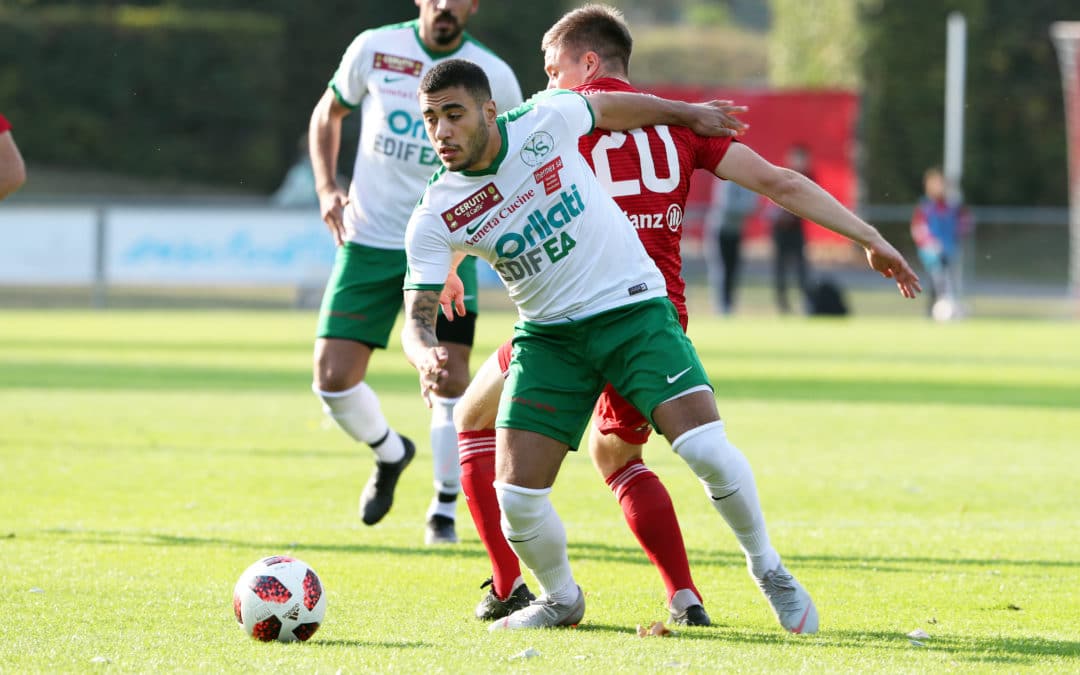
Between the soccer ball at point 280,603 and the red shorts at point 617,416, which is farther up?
the red shorts at point 617,416

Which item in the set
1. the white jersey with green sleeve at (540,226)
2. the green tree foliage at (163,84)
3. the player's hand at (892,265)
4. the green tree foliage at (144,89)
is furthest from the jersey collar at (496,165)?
the green tree foliage at (144,89)

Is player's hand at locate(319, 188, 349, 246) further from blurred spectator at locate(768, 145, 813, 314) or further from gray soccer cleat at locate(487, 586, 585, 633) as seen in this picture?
blurred spectator at locate(768, 145, 813, 314)

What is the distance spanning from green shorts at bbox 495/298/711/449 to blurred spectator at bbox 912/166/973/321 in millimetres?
20329

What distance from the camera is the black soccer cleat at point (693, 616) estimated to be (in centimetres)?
593

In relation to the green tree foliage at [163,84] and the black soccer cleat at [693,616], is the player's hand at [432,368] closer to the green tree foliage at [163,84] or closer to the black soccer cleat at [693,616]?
the black soccer cleat at [693,616]

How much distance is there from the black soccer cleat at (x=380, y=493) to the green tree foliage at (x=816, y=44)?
30.5 m

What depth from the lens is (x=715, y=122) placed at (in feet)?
19.6

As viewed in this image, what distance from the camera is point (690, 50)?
50.9 meters

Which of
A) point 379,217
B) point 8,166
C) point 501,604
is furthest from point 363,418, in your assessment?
point 8,166

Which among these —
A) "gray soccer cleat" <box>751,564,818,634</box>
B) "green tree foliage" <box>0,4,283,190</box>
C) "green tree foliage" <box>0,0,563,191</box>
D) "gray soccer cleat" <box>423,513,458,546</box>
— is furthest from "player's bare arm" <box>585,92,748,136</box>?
"green tree foliage" <box>0,4,283,190</box>

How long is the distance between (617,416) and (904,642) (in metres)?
1.25

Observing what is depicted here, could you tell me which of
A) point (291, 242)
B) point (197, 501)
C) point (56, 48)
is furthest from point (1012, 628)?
point (56, 48)

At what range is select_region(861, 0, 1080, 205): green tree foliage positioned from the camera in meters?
36.9

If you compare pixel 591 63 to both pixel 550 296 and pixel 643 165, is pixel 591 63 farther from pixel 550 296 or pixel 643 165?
pixel 550 296
